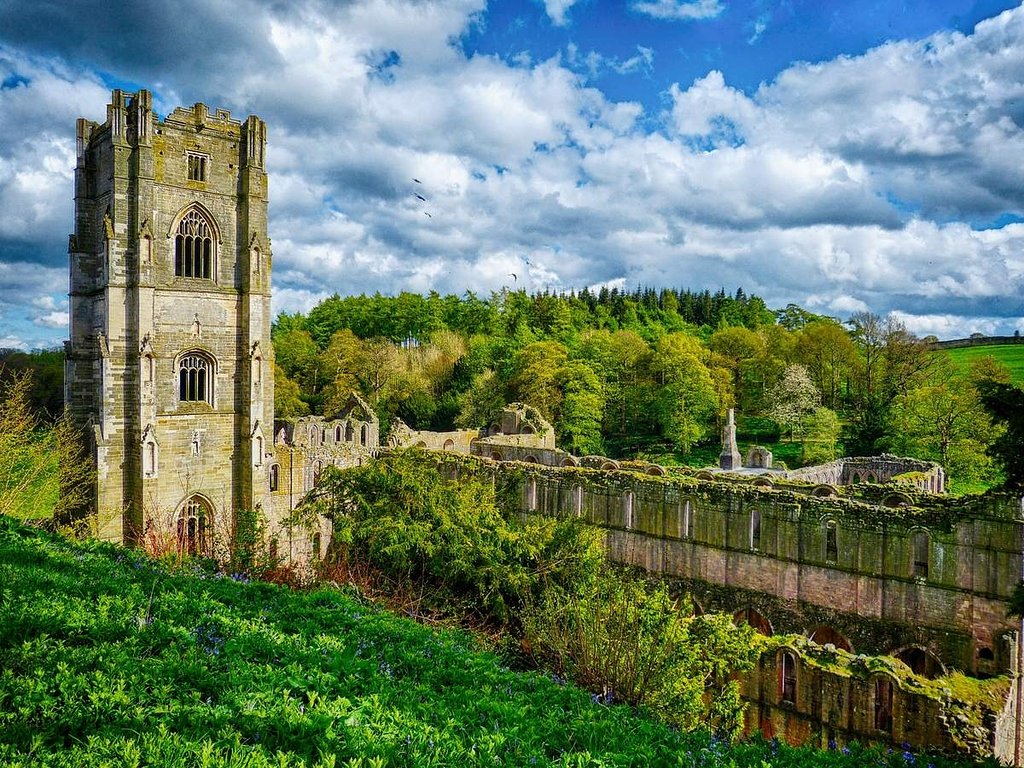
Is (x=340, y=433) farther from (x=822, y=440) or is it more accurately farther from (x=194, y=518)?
(x=822, y=440)

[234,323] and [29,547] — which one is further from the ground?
[234,323]

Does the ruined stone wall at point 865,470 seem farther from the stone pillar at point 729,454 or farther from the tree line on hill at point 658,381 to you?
the tree line on hill at point 658,381

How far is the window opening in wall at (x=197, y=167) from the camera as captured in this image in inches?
1216

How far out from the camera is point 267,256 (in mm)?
32719

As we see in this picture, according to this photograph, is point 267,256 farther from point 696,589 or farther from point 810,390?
point 810,390

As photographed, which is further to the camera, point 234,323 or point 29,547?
point 234,323

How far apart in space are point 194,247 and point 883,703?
30831 mm

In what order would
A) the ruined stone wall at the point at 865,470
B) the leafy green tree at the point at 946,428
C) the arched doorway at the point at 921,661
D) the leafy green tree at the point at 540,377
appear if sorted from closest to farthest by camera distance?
the arched doorway at the point at 921,661 < the ruined stone wall at the point at 865,470 < the leafy green tree at the point at 946,428 < the leafy green tree at the point at 540,377

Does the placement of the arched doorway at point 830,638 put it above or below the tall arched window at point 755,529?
below

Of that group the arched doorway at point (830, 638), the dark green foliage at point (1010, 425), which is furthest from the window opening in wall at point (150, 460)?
the dark green foliage at point (1010, 425)

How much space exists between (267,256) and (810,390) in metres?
38.7

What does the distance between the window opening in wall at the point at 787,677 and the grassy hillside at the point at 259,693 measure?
5.79m

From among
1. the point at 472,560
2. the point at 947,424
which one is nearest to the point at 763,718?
the point at 472,560

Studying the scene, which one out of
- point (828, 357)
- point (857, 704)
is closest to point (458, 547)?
point (857, 704)
